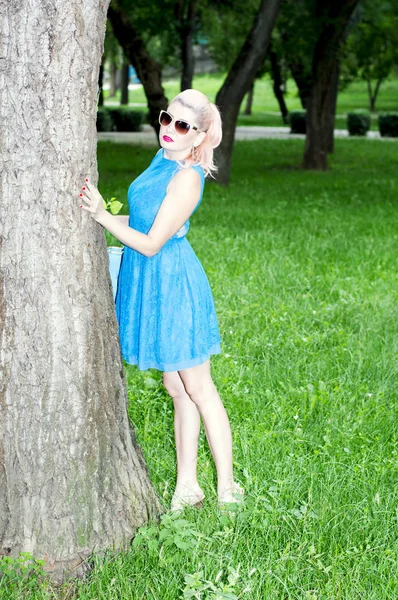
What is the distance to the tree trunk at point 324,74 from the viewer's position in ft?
55.0

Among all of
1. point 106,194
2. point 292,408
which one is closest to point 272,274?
point 292,408

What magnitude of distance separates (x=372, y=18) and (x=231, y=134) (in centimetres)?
1017

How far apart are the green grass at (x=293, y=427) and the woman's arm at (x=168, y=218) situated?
109 cm

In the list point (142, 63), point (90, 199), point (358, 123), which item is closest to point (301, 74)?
point (358, 123)

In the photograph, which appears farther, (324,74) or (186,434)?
(324,74)

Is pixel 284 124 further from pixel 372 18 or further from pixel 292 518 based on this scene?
pixel 292 518

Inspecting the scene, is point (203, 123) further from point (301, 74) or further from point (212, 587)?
point (301, 74)

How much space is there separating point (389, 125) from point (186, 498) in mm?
30530

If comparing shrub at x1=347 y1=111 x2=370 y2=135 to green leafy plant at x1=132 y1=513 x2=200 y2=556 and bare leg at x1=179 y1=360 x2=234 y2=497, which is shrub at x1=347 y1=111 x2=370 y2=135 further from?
green leafy plant at x1=132 y1=513 x2=200 y2=556

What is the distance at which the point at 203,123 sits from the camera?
10.7 ft

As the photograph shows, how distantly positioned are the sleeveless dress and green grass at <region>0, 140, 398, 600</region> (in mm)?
683

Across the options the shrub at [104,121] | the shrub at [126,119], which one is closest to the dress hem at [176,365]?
the shrub at [104,121]

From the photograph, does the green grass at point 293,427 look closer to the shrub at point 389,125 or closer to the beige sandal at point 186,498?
the beige sandal at point 186,498

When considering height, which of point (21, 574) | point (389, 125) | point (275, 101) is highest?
point (21, 574)
